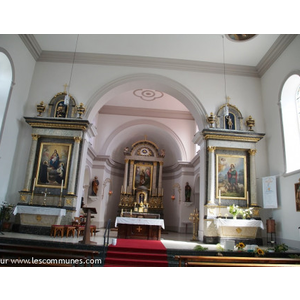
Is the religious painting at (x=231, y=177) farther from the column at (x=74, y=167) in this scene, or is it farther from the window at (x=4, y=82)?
the window at (x=4, y=82)

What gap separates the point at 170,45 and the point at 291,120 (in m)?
5.27

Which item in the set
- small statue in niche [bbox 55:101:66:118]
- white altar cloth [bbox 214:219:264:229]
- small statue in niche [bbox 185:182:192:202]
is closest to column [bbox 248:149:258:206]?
white altar cloth [bbox 214:219:264:229]

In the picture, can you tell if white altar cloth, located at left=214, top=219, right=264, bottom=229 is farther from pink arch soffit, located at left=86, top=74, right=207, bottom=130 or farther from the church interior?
pink arch soffit, located at left=86, top=74, right=207, bottom=130

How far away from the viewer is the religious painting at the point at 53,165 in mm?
9773

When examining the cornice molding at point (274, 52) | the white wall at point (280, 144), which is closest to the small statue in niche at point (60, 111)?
the white wall at point (280, 144)

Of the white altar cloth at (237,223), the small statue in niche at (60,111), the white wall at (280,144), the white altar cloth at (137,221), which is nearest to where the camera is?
the white wall at (280,144)

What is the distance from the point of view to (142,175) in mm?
17328

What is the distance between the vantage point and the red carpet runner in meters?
6.23

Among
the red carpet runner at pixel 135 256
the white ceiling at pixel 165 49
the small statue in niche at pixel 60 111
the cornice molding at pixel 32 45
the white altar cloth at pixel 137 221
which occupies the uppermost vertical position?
the white ceiling at pixel 165 49

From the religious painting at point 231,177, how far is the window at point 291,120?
5.31 ft

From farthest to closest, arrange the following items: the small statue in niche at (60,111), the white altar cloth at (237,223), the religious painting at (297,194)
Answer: the small statue in niche at (60,111) → the white altar cloth at (237,223) → the religious painting at (297,194)

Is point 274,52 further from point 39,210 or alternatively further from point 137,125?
point 39,210

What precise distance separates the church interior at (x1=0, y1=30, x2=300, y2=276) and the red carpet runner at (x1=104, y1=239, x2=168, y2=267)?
6.99ft

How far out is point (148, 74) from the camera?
1112 centimetres
